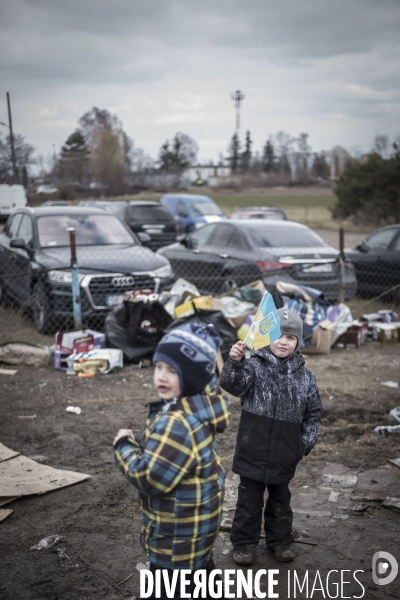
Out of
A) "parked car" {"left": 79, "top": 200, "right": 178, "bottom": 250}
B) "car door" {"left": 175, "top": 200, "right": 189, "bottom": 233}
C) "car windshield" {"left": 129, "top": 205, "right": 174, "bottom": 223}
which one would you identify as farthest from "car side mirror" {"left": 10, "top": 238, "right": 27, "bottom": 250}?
"car door" {"left": 175, "top": 200, "right": 189, "bottom": 233}

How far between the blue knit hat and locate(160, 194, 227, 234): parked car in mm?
17912

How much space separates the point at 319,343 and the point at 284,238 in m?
2.53

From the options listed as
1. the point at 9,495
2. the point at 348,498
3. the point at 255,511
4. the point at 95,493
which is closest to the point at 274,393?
the point at 255,511

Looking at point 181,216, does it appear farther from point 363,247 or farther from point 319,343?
point 319,343

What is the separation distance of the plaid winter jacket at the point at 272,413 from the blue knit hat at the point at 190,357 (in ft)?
2.57

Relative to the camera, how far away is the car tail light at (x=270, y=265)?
29.8 feet

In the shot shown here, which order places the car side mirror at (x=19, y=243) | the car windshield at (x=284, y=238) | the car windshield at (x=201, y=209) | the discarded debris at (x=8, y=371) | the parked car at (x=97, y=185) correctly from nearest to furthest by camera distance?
the discarded debris at (x=8, y=371) → the car side mirror at (x=19, y=243) → the car windshield at (x=284, y=238) → the car windshield at (x=201, y=209) → the parked car at (x=97, y=185)

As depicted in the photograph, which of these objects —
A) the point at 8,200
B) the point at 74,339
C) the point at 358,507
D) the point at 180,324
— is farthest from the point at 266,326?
the point at 8,200

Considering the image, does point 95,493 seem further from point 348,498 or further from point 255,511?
point 348,498

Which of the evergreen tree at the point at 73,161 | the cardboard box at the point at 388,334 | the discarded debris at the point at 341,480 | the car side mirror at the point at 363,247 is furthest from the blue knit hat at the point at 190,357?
the evergreen tree at the point at 73,161

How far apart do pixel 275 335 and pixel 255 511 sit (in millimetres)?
939

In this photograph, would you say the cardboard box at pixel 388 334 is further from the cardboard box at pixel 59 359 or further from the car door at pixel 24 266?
the car door at pixel 24 266

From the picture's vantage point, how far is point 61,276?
812 cm

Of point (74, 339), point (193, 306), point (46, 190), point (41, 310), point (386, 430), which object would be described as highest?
point (46, 190)
